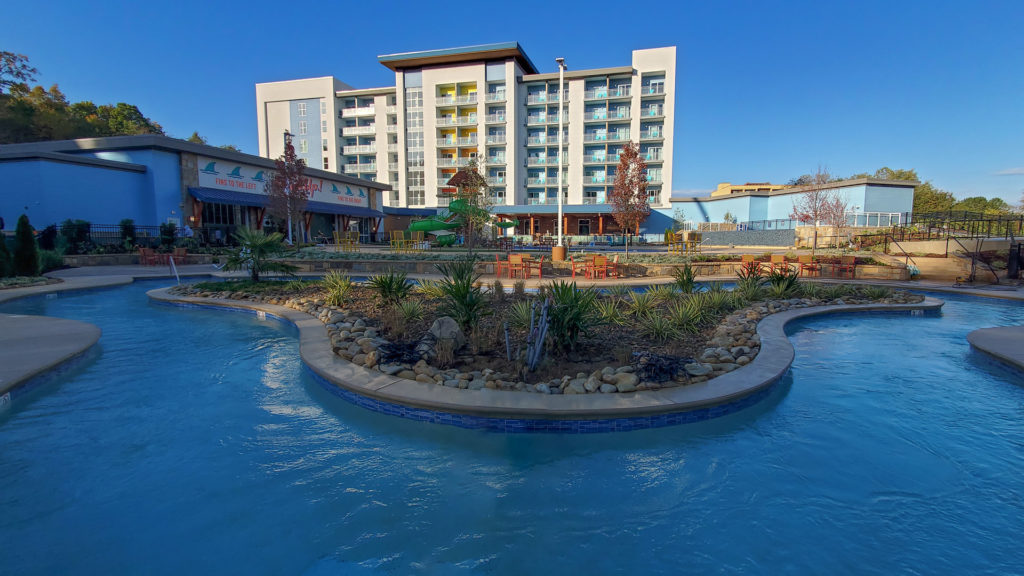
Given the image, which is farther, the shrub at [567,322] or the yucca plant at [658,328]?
the yucca plant at [658,328]

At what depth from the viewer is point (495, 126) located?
163 feet

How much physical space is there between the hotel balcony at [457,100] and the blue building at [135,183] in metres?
23.8

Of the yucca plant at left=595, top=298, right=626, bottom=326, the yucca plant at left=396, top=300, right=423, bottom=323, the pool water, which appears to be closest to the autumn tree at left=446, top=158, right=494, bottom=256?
the yucca plant at left=396, top=300, right=423, bottom=323

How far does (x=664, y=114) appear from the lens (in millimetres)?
45781


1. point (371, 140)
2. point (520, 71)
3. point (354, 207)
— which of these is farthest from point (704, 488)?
point (371, 140)

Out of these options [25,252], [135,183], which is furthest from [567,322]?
[135,183]

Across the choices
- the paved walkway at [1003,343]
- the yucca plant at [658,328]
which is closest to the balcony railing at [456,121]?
the yucca plant at [658,328]

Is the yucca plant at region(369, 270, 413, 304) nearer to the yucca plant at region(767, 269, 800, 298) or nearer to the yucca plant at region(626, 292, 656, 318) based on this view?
the yucca plant at region(626, 292, 656, 318)

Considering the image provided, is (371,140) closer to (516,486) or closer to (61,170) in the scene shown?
(61,170)

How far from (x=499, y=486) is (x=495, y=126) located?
4953 centimetres

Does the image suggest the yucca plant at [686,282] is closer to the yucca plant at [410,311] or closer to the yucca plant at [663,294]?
the yucca plant at [663,294]

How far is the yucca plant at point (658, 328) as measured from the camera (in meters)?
6.55

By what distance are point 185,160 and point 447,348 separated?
26.1 m

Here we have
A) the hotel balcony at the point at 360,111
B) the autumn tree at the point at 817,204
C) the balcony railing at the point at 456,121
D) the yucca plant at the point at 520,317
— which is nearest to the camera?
the yucca plant at the point at 520,317
